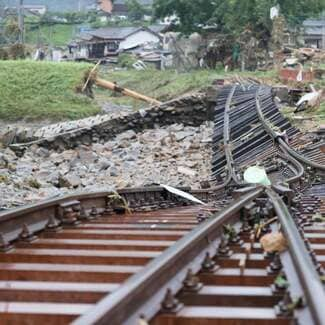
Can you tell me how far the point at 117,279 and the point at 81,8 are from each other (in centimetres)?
10729

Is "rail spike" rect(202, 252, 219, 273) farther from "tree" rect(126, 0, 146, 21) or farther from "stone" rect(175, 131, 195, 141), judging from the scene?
A: "tree" rect(126, 0, 146, 21)

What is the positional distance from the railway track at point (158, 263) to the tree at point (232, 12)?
104 ft

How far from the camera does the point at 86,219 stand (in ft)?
22.9

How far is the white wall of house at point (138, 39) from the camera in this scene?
69.5m

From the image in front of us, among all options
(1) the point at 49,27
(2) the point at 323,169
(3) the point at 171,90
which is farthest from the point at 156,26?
(2) the point at 323,169

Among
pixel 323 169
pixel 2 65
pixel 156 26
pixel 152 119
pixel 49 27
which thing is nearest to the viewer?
pixel 323 169

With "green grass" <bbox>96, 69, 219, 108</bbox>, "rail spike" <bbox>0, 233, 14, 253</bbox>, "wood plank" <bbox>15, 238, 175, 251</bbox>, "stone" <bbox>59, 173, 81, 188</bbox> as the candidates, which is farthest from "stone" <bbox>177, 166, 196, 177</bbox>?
"green grass" <bbox>96, 69, 219, 108</bbox>

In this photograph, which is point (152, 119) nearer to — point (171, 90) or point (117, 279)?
point (171, 90)

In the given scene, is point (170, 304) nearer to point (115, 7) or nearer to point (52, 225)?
point (52, 225)

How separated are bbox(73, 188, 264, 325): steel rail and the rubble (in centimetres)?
898

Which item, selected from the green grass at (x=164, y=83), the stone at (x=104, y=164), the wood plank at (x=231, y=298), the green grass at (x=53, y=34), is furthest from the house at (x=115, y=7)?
the wood plank at (x=231, y=298)

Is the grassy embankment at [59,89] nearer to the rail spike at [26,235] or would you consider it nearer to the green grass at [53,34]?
the rail spike at [26,235]

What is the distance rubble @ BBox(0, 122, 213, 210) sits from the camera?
16145 mm

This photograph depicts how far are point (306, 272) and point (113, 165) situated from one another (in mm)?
16079
